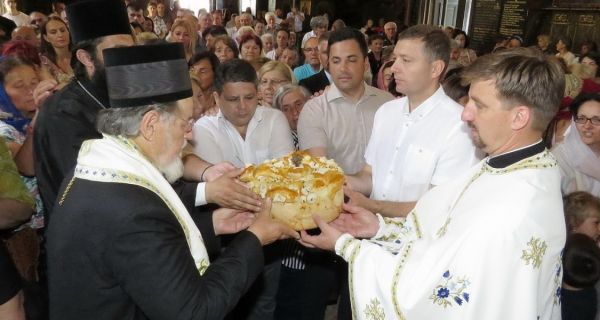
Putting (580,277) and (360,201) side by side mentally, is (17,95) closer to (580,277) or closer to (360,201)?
(360,201)

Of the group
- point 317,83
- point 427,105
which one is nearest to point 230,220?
point 427,105

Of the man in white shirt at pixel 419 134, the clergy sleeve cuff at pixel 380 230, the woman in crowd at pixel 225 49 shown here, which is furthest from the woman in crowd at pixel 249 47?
the clergy sleeve cuff at pixel 380 230

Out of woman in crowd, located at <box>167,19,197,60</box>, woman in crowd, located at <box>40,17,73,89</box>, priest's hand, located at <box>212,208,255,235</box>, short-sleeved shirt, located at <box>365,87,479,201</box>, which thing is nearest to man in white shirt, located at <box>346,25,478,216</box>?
short-sleeved shirt, located at <box>365,87,479,201</box>

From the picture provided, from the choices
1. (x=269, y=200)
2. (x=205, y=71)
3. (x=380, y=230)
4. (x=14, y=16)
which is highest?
(x=14, y=16)

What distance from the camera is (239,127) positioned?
10.5 ft

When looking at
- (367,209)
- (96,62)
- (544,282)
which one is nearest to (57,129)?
(96,62)

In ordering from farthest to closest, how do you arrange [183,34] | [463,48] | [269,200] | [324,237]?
1. [463,48]
2. [183,34]
3. [324,237]
4. [269,200]

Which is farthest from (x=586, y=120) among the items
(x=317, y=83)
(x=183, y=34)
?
(x=183, y=34)

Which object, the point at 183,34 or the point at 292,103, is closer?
the point at 292,103

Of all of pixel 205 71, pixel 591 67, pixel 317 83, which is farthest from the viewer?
pixel 591 67

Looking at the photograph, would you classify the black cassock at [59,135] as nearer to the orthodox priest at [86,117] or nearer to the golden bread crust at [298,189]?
the orthodox priest at [86,117]

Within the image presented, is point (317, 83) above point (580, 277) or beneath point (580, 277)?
above

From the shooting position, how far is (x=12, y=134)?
3094 millimetres

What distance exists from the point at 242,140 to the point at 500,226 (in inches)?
75.9
